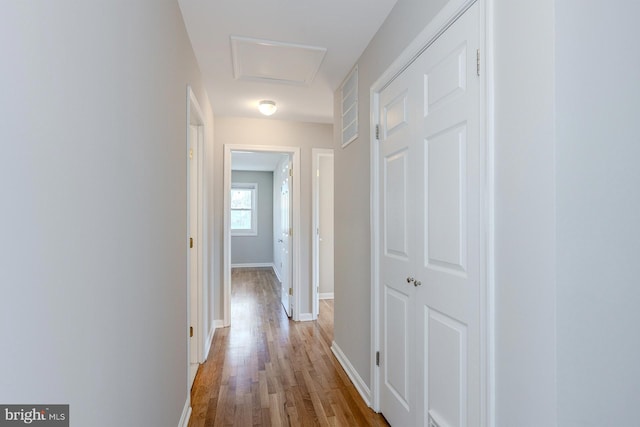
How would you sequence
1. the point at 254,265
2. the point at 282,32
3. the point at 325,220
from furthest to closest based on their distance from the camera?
the point at 254,265
the point at 325,220
the point at 282,32

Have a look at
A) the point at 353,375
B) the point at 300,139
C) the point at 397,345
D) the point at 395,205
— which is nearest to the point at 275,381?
the point at 353,375

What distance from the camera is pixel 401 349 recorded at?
1.80 metres

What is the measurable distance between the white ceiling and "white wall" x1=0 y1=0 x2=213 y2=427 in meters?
0.53

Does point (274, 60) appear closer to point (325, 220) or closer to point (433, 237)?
point (433, 237)

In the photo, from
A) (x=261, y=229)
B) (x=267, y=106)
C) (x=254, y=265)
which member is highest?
(x=267, y=106)

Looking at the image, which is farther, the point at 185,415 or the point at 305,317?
the point at 305,317

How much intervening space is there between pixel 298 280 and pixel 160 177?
270 cm

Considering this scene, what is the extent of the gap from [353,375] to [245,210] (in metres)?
6.26

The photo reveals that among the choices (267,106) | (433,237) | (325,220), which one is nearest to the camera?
(433,237)

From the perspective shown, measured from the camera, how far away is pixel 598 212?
89 cm

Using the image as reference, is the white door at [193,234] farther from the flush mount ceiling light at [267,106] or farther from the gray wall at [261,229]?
the gray wall at [261,229]

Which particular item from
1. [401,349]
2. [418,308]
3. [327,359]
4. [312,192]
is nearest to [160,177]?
[418,308]

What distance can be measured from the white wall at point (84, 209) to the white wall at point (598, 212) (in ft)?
4.02

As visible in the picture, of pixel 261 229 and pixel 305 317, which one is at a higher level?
pixel 261 229
